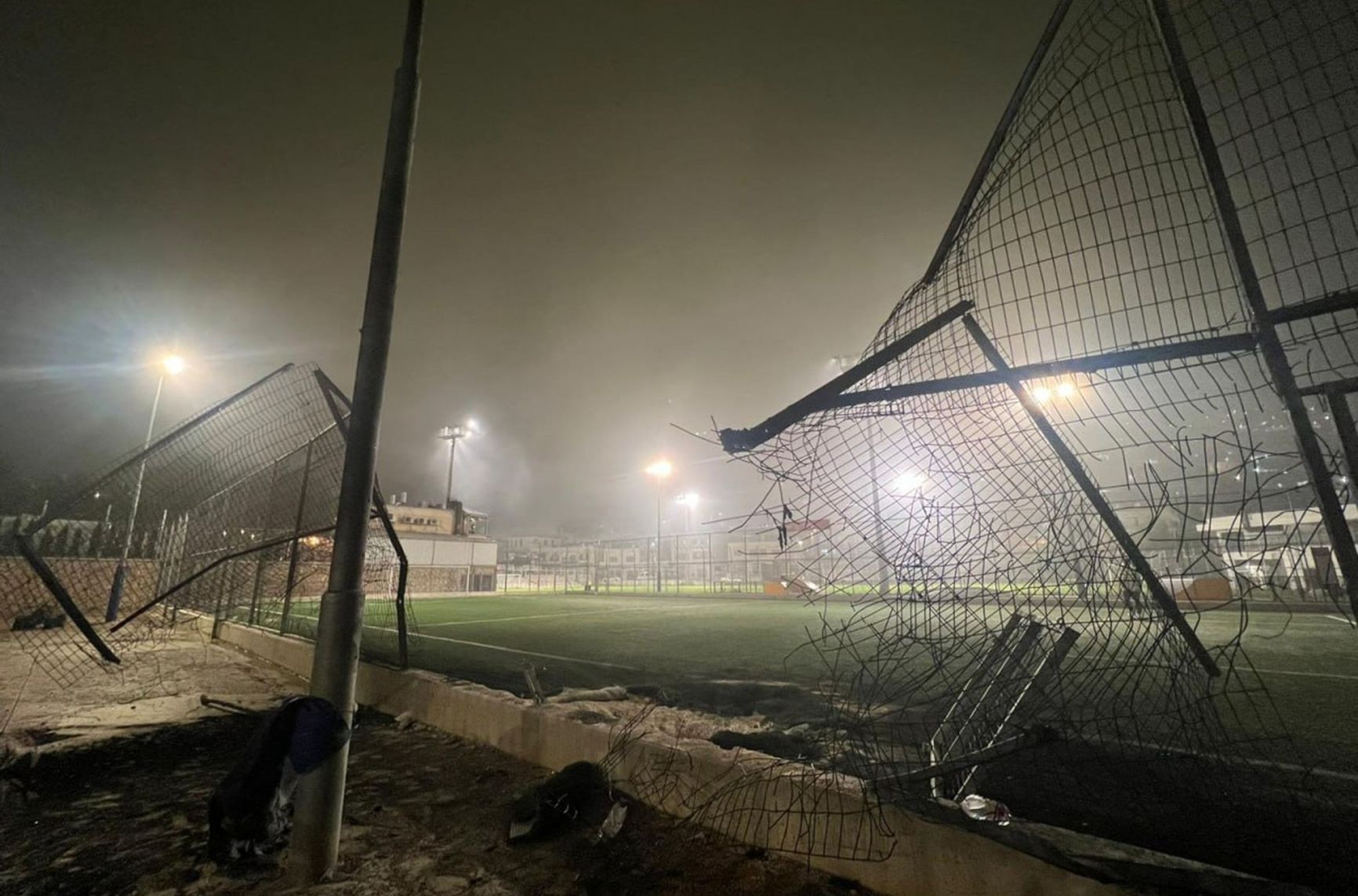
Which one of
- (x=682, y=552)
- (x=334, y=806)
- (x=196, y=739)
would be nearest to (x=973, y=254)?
(x=334, y=806)

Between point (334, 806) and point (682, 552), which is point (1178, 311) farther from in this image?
point (682, 552)

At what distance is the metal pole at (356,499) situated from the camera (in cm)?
224

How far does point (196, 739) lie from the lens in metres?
4.19

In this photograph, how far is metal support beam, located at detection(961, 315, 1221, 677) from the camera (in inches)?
128

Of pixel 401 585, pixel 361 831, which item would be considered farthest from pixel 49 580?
pixel 361 831

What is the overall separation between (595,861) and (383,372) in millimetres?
2539

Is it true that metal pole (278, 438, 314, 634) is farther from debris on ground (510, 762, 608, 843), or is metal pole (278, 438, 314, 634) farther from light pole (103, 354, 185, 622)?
debris on ground (510, 762, 608, 843)

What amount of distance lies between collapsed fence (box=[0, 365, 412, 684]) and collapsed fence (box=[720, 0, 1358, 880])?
14.5ft

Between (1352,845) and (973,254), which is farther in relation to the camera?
(973,254)

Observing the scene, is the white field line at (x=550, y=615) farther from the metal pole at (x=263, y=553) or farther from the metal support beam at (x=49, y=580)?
the metal support beam at (x=49, y=580)

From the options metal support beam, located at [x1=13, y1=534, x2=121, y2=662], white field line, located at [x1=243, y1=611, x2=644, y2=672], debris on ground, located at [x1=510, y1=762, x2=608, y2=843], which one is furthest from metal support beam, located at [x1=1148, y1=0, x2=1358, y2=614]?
A: metal support beam, located at [x1=13, y1=534, x2=121, y2=662]

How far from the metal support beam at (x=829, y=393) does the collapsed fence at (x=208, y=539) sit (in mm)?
3387

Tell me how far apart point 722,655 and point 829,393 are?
6.53 metres

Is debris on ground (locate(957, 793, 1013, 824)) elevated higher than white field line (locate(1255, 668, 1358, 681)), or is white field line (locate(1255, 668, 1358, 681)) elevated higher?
debris on ground (locate(957, 793, 1013, 824))
